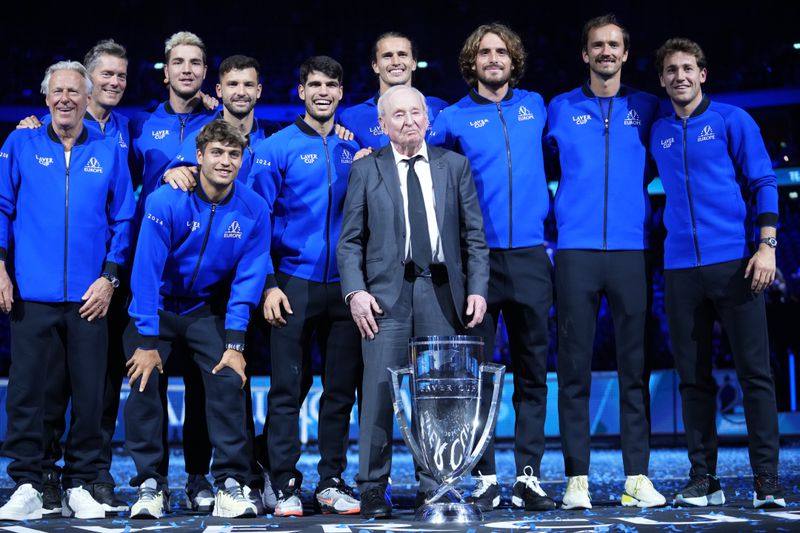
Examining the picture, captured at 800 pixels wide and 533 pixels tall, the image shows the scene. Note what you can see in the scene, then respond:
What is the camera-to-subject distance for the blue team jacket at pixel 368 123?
462 cm

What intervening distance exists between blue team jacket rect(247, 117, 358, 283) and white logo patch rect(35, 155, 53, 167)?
88 cm

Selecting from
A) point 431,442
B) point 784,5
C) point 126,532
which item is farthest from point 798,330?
point 126,532

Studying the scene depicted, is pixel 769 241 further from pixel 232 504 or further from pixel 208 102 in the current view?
pixel 208 102

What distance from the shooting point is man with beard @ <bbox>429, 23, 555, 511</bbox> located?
4.11m

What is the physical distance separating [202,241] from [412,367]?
3.65 feet

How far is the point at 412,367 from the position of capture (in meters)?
3.65

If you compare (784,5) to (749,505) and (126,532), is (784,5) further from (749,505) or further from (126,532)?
(126,532)

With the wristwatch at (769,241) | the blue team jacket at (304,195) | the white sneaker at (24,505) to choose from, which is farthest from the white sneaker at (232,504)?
the wristwatch at (769,241)

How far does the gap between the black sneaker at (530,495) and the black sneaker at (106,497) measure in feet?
5.57

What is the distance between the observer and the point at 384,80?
15.0ft

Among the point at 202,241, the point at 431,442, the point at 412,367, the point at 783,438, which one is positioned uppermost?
the point at 202,241

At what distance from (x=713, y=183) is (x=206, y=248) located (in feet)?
7.35

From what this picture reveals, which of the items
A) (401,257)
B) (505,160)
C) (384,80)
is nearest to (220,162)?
(401,257)

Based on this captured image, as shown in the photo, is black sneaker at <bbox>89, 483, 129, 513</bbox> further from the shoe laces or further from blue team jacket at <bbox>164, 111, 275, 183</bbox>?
the shoe laces
